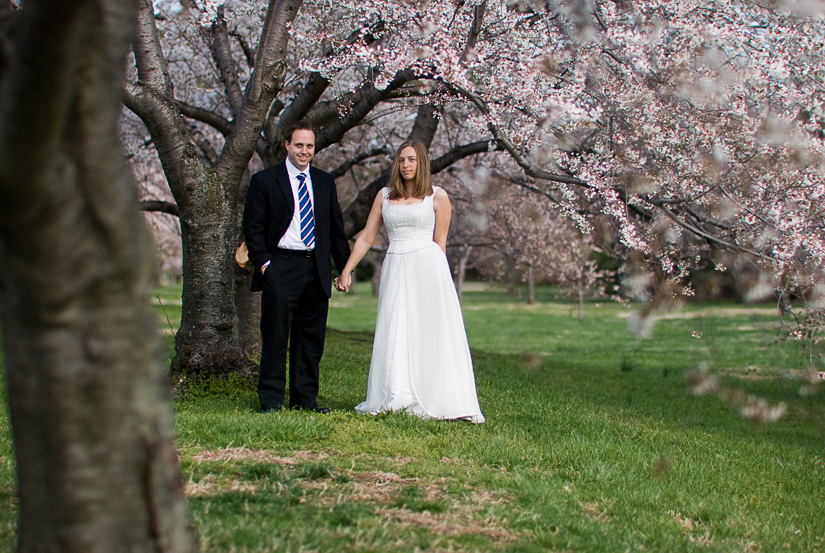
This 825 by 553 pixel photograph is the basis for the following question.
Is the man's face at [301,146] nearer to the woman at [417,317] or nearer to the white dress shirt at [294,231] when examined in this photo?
the white dress shirt at [294,231]

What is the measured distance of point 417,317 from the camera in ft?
17.9

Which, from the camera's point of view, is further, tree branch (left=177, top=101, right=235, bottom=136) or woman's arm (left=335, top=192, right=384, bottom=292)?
tree branch (left=177, top=101, right=235, bottom=136)

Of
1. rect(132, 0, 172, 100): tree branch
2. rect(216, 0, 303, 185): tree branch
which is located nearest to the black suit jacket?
rect(216, 0, 303, 185): tree branch

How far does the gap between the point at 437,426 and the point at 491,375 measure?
425 centimetres

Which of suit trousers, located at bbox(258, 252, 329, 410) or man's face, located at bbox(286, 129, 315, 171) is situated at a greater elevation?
man's face, located at bbox(286, 129, 315, 171)

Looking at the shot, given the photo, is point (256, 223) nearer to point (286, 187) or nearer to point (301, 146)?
point (286, 187)

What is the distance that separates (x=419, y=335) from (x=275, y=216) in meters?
1.37

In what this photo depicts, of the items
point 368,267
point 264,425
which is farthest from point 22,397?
point 368,267

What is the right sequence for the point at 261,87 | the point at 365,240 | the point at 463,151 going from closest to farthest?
the point at 365,240 < the point at 261,87 < the point at 463,151

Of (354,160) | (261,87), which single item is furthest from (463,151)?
(261,87)

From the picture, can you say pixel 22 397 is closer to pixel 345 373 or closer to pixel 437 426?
pixel 437 426

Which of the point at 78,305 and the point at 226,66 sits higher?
the point at 226,66

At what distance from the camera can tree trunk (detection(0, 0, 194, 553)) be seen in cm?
162

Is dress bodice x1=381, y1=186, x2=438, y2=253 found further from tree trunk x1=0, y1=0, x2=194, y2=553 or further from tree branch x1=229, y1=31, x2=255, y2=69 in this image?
tree branch x1=229, y1=31, x2=255, y2=69
